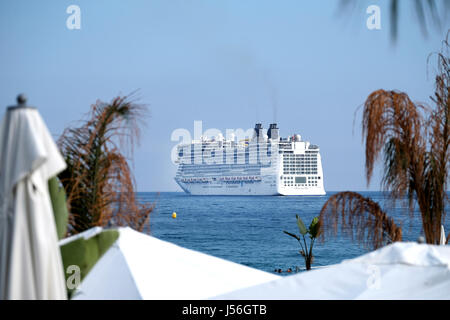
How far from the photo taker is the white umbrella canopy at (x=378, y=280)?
2.49 m

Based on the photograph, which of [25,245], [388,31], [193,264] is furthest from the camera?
[193,264]

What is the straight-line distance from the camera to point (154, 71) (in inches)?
2576

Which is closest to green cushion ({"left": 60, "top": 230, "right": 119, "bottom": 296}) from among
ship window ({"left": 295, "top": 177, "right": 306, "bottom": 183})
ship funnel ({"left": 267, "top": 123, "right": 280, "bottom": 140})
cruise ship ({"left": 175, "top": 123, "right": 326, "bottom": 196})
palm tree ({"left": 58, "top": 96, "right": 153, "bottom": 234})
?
palm tree ({"left": 58, "top": 96, "right": 153, "bottom": 234})

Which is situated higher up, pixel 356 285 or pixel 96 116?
pixel 96 116

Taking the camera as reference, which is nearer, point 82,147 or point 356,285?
point 356,285

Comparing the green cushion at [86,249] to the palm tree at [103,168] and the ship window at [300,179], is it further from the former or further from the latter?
the ship window at [300,179]

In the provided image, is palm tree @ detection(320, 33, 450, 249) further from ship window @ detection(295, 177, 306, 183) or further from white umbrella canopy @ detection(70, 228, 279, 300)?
ship window @ detection(295, 177, 306, 183)

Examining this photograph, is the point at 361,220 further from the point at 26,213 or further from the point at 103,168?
the point at 26,213

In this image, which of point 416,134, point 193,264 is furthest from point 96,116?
point 416,134

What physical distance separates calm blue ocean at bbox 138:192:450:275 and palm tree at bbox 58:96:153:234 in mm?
7331

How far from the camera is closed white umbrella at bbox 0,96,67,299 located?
2.17 m

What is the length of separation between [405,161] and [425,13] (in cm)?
383

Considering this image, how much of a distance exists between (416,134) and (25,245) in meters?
3.80
